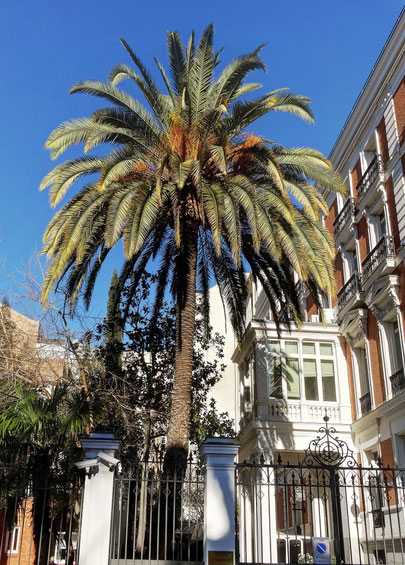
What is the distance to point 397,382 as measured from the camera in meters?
17.9

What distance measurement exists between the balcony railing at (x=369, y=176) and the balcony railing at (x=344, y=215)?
0.53 metres

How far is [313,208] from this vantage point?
1359 centimetres

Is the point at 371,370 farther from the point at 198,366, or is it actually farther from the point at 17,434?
the point at 17,434

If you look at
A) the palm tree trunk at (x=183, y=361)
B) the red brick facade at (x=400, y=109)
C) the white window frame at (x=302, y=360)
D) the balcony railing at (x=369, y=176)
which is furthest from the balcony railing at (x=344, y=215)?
the palm tree trunk at (x=183, y=361)

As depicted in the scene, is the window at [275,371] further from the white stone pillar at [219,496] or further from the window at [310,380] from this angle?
the white stone pillar at [219,496]

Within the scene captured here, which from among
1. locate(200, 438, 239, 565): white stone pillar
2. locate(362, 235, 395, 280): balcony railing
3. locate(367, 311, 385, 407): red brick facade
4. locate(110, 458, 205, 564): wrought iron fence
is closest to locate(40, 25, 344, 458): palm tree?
locate(110, 458, 205, 564): wrought iron fence

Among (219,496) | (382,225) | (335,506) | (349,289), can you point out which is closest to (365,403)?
(349,289)

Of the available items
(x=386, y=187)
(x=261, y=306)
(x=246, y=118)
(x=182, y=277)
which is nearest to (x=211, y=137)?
(x=246, y=118)

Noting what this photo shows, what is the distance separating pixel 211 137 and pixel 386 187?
28.5 ft

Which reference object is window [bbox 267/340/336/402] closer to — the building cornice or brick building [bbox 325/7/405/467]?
brick building [bbox 325/7/405/467]

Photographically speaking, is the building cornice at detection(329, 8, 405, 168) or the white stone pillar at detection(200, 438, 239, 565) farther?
the building cornice at detection(329, 8, 405, 168)

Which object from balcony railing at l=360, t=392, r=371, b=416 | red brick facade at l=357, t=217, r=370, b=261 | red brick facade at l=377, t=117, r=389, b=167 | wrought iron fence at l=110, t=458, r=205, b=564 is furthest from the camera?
red brick facade at l=357, t=217, r=370, b=261

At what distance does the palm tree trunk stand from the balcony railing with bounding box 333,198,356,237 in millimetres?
10076

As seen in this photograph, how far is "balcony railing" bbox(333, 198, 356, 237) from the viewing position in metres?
22.2
